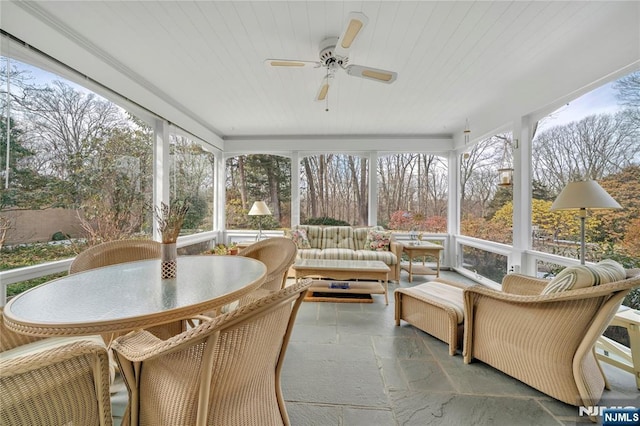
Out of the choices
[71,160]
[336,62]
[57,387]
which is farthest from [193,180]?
[57,387]

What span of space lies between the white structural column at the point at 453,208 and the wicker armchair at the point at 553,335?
3.58m

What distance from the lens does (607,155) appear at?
2.41 meters

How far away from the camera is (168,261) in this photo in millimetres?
1553

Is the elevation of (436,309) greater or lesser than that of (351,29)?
lesser

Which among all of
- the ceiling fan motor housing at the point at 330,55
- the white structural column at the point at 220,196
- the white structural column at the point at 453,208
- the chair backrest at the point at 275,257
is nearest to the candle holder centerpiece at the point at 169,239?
the chair backrest at the point at 275,257

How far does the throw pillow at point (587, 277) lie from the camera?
58.5 inches

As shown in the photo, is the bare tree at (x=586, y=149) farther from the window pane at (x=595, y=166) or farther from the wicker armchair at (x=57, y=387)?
the wicker armchair at (x=57, y=387)

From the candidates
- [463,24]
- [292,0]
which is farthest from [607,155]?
[292,0]

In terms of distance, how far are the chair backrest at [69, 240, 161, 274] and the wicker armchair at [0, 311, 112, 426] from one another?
4.03 ft

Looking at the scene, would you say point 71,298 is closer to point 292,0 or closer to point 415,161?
point 292,0

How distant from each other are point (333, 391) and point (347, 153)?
457 cm

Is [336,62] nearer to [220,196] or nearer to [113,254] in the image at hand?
[113,254]

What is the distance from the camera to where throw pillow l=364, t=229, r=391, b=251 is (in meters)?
4.59

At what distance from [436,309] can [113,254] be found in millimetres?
2726
